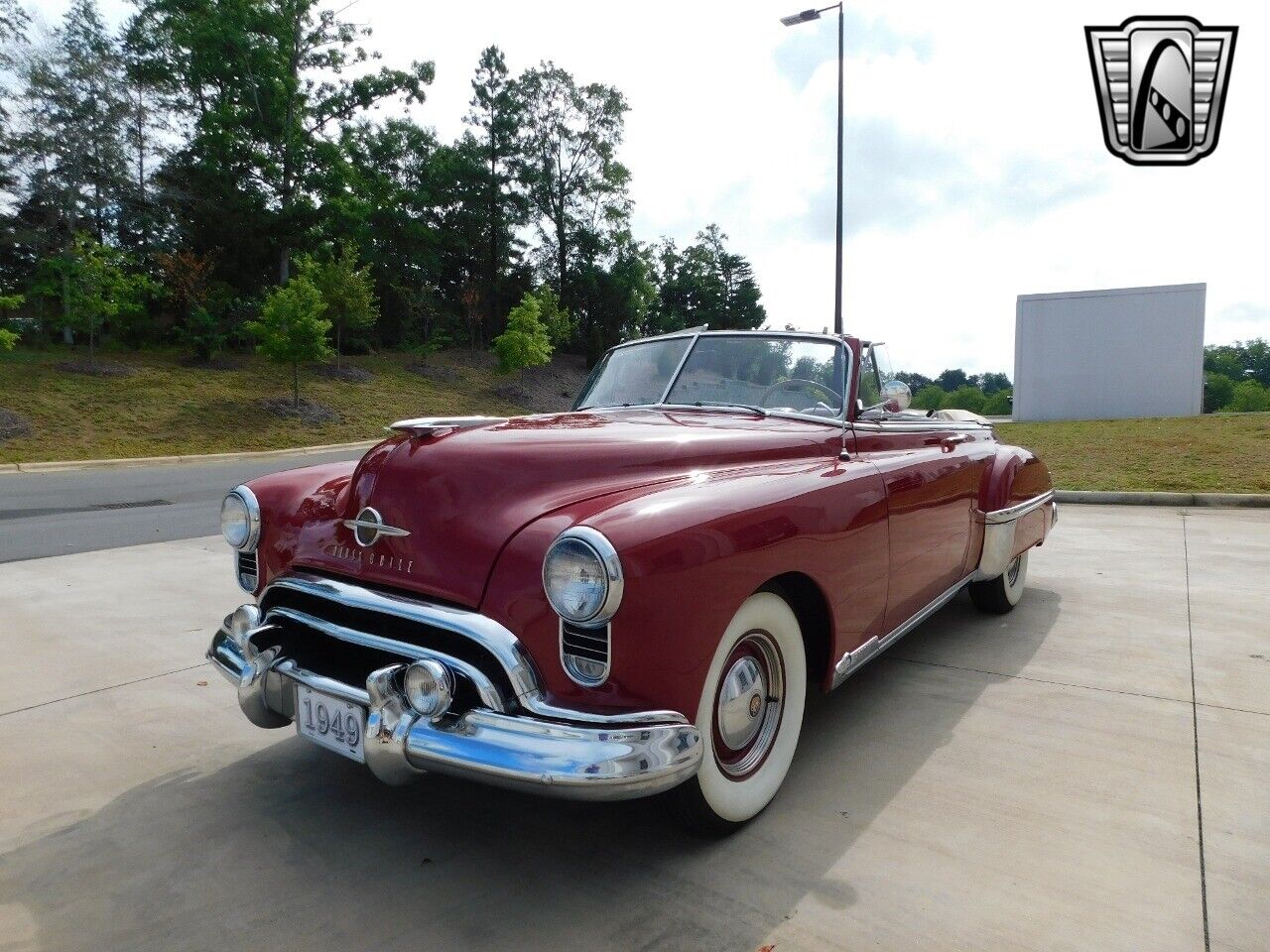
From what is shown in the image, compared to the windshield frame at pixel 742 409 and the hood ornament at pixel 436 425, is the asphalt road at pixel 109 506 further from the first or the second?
the windshield frame at pixel 742 409

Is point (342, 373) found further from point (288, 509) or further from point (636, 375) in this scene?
point (288, 509)

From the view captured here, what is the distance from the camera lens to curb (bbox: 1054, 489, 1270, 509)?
8.76 metres

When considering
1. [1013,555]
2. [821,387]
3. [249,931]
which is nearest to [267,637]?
[249,931]

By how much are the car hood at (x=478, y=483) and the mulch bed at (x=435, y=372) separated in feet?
85.1

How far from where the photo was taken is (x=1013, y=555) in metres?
4.30

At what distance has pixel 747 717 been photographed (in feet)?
7.94

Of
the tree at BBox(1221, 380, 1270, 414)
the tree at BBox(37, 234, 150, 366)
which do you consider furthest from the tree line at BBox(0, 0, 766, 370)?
the tree at BBox(1221, 380, 1270, 414)

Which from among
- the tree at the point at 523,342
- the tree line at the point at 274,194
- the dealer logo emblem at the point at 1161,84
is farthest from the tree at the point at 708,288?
the dealer logo emblem at the point at 1161,84

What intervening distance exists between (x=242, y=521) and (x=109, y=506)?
335 inches

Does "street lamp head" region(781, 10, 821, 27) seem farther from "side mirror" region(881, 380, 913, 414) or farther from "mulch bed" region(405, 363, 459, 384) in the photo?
"mulch bed" region(405, 363, 459, 384)

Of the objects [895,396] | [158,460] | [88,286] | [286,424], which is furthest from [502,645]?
[88,286]

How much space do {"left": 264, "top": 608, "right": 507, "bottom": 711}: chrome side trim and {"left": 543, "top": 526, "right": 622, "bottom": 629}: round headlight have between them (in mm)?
262

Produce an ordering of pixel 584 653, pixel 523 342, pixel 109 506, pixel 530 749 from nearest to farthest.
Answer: pixel 530 749 < pixel 584 653 < pixel 109 506 < pixel 523 342

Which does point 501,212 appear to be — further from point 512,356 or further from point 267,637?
point 267,637
